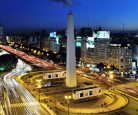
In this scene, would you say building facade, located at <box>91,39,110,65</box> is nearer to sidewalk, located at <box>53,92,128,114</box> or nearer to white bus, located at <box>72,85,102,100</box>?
white bus, located at <box>72,85,102,100</box>

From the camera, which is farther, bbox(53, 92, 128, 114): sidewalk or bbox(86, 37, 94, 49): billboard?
bbox(86, 37, 94, 49): billboard

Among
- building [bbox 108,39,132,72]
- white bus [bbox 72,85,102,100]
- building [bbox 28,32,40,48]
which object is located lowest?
white bus [bbox 72,85,102,100]

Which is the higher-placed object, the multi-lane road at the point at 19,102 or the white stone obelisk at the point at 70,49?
the white stone obelisk at the point at 70,49

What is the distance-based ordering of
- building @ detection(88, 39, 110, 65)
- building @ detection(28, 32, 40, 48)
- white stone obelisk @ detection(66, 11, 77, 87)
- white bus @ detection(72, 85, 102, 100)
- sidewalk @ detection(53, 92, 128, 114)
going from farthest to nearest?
building @ detection(28, 32, 40, 48), building @ detection(88, 39, 110, 65), white stone obelisk @ detection(66, 11, 77, 87), white bus @ detection(72, 85, 102, 100), sidewalk @ detection(53, 92, 128, 114)

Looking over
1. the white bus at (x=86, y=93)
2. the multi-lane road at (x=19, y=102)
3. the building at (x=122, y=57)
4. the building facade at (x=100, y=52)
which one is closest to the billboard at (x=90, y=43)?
the building facade at (x=100, y=52)

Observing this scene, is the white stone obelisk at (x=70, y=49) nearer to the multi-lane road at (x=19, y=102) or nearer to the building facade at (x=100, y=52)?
the multi-lane road at (x=19, y=102)

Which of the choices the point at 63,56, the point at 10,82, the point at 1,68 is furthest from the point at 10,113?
the point at 63,56

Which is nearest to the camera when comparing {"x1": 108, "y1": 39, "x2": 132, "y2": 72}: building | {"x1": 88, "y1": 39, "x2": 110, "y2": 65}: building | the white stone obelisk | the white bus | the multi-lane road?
the multi-lane road

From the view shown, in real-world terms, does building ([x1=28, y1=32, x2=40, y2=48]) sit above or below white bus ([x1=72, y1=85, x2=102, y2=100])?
above

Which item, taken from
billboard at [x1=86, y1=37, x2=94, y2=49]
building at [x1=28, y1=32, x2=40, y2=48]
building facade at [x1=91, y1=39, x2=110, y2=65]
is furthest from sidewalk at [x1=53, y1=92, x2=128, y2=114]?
building at [x1=28, y1=32, x2=40, y2=48]

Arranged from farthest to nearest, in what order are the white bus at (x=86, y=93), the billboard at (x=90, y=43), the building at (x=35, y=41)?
1. the building at (x=35, y=41)
2. the billboard at (x=90, y=43)
3. the white bus at (x=86, y=93)

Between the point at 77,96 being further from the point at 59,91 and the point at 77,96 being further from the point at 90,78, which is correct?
the point at 90,78
